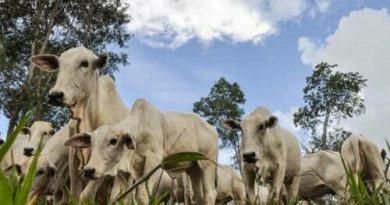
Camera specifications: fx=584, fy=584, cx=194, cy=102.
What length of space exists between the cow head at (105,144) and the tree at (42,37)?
18720mm

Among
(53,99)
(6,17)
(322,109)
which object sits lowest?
(53,99)

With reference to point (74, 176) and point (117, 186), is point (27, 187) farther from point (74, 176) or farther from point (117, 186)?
point (74, 176)

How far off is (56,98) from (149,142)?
1266mm

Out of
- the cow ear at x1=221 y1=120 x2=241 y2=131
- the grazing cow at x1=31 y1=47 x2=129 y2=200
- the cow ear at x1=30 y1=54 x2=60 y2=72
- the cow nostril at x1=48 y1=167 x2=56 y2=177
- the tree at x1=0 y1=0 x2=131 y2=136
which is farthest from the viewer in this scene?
the tree at x1=0 y1=0 x2=131 y2=136

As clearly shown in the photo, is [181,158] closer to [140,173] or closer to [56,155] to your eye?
[140,173]

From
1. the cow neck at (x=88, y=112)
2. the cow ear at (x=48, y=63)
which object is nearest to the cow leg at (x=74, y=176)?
the cow neck at (x=88, y=112)

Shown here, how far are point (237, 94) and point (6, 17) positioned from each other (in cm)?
1712

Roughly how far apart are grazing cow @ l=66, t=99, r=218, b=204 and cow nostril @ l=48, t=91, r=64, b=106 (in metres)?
0.43

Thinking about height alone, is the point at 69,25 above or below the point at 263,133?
above

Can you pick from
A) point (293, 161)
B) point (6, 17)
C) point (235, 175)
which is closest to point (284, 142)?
point (293, 161)

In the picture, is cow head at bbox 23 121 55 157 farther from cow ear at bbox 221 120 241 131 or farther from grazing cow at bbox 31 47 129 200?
cow ear at bbox 221 120 241 131

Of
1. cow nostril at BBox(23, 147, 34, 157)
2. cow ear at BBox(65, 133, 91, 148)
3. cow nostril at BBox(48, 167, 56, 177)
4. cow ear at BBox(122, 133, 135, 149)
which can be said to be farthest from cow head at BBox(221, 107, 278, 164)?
cow nostril at BBox(48, 167, 56, 177)

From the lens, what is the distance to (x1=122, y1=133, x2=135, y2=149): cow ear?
243 inches

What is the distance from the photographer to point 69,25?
93.6ft
